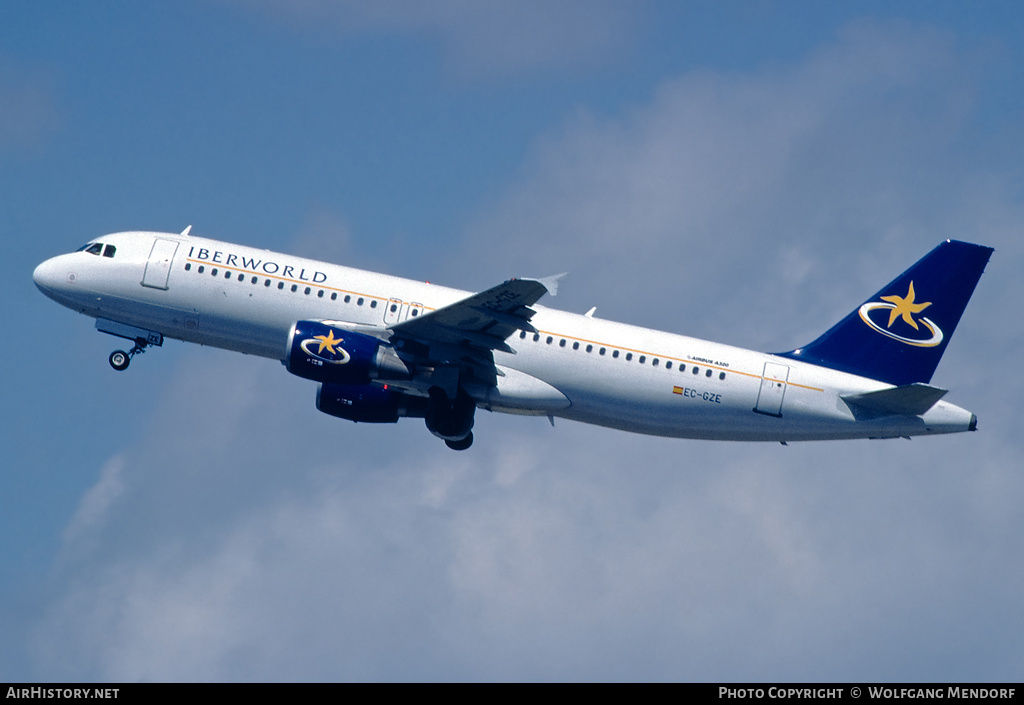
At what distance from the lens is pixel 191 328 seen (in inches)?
1889

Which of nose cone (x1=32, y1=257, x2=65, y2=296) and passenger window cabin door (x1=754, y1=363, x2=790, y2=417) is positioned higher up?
nose cone (x1=32, y1=257, x2=65, y2=296)

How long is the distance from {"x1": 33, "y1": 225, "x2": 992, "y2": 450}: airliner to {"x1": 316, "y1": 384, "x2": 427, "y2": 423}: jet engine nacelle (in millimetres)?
829

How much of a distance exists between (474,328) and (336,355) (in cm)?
489

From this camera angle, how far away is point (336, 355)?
45188mm

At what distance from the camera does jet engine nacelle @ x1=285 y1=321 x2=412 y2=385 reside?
45.0 meters

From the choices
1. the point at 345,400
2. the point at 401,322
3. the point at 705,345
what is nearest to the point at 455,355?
the point at 401,322

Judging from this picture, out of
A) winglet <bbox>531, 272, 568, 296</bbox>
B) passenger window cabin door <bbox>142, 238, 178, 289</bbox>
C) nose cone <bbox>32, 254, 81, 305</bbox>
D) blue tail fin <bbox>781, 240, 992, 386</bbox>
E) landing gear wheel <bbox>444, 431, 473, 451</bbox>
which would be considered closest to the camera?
winglet <bbox>531, 272, 568, 296</bbox>

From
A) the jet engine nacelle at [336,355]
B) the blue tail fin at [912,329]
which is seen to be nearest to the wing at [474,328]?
the jet engine nacelle at [336,355]

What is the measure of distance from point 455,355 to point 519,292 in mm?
4442

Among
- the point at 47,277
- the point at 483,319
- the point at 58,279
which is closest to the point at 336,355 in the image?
the point at 483,319

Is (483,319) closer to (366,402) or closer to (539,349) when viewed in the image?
(539,349)

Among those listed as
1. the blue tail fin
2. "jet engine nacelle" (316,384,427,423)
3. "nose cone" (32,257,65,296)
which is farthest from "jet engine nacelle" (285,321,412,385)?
the blue tail fin

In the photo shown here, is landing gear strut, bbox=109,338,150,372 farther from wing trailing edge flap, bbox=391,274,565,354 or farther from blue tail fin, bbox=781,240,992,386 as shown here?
blue tail fin, bbox=781,240,992,386

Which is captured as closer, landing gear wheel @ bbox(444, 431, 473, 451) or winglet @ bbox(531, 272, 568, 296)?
winglet @ bbox(531, 272, 568, 296)
